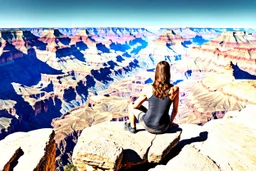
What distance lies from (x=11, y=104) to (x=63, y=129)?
42621mm

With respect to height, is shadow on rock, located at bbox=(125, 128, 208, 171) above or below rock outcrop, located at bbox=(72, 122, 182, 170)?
below

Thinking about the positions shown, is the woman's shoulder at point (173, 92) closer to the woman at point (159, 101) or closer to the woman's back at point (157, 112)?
the woman at point (159, 101)

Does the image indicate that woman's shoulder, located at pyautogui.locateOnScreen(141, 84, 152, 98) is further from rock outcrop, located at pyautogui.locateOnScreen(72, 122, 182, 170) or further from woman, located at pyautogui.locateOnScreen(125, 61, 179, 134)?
rock outcrop, located at pyautogui.locateOnScreen(72, 122, 182, 170)

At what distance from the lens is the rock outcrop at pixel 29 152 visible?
8531mm

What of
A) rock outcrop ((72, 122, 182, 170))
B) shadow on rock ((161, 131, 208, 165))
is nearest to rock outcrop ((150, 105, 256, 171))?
shadow on rock ((161, 131, 208, 165))

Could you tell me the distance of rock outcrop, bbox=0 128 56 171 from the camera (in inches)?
336

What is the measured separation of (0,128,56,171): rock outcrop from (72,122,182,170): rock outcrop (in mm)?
1708

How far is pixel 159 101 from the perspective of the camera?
8.09 meters

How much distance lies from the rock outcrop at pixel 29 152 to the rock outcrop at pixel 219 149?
445 cm

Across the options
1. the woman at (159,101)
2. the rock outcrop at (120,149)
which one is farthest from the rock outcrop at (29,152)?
the woman at (159,101)

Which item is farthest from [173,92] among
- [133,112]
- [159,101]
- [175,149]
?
[175,149]

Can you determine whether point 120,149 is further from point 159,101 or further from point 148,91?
point 148,91

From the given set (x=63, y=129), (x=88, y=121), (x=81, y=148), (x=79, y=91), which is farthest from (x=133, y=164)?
(x=79, y=91)

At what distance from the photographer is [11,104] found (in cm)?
10819
